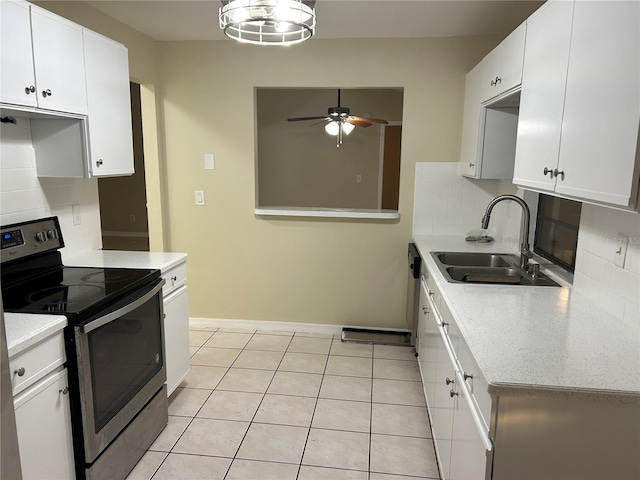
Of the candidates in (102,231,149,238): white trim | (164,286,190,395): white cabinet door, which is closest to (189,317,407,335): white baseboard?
(164,286,190,395): white cabinet door

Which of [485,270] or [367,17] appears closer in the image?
[485,270]

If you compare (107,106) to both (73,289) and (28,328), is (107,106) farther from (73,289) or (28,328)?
(28,328)

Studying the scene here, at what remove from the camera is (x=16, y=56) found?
74.4 inches

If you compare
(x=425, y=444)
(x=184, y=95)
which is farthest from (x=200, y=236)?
(x=425, y=444)

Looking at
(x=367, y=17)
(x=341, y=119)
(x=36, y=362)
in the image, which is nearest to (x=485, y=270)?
(x=367, y=17)

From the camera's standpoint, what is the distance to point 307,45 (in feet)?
11.6

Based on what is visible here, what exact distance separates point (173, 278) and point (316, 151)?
12.7 ft

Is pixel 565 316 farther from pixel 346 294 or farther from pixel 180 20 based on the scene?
pixel 180 20

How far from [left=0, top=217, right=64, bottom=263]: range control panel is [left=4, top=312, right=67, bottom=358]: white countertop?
0.54m

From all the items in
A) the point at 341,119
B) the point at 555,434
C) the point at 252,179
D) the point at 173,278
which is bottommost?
the point at 555,434

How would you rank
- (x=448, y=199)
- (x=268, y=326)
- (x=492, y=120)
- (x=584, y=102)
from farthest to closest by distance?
(x=268, y=326) → (x=448, y=199) → (x=492, y=120) → (x=584, y=102)

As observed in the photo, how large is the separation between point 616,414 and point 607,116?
0.84m

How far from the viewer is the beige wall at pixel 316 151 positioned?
604 centimetres

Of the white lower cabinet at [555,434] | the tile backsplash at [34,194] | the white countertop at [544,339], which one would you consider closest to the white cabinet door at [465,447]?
the white lower cabinet at [555,434]
